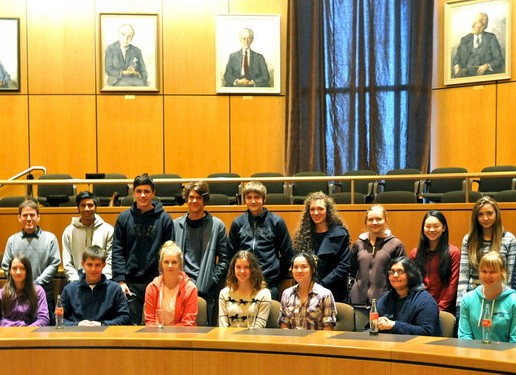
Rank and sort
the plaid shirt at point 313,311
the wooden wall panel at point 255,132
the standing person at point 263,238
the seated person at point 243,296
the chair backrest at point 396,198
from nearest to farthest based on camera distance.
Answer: the plaid shirt at point 313,311, the seated person at point 243,296, the standing person at point 263,238, the chair backrest at point 396,198, the wooden wall panel at point 255,132

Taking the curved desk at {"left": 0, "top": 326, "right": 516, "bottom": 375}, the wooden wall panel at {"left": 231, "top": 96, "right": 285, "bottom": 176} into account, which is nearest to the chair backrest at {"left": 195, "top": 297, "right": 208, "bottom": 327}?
the curved desk at {"left": 0, "top": 326, "right": 516, "bottom": 375}

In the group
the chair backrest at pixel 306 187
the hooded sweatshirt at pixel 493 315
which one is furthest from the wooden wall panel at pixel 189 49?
the hooded sweatshirt at pixel 493 315

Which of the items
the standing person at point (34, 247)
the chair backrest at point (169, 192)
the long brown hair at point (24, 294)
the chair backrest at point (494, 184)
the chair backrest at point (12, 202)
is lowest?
the long brown hair at point (24, 294)

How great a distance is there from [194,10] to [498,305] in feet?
25.4

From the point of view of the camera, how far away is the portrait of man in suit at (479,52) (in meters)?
10.0

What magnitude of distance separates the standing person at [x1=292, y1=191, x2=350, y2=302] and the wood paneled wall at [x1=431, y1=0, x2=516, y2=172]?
5.17 m

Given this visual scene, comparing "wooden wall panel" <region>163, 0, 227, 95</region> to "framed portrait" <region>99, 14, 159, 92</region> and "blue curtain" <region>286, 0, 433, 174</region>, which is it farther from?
"blue curtain" <region>286, 0, 433, 174</region>

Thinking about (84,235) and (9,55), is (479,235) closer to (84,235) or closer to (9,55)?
(84,235)

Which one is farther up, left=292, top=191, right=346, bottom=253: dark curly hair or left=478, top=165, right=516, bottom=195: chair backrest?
left=478, top=165, right=516, bottom=195: chair backrest

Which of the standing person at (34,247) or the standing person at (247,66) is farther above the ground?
the standing person at (247,66)

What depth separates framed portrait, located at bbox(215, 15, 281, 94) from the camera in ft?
35.8

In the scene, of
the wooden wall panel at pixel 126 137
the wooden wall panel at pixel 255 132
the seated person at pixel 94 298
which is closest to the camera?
the seated person at pixel 94 298

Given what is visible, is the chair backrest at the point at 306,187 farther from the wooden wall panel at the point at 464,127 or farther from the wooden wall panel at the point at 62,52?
the wooden wall panel at the point at 62,52

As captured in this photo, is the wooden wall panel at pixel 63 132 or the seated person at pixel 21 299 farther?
the wooden wall panel at pixel 63 132
